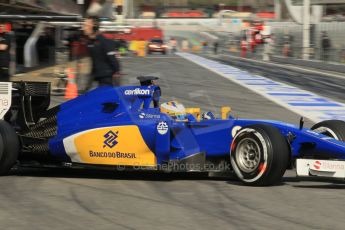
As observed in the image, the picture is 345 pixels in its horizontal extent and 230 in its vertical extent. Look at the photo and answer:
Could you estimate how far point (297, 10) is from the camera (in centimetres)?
5381

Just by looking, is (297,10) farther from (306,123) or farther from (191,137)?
(191,137)

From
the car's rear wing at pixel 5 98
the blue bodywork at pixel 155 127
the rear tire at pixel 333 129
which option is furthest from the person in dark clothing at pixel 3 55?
the rear tire at pixel 333 129

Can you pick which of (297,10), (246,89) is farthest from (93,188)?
(297,10)

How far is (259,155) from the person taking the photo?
6.12m

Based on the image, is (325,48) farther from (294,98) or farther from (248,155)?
(248,155)

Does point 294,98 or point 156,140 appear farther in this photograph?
point 294,98

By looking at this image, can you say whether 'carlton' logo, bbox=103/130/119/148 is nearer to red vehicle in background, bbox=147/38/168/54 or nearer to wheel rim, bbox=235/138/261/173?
wheel rim, bbox=235/138/261/173

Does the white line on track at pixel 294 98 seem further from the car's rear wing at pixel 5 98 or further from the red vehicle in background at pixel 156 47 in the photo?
the red vehicle in background at pixel 156 47

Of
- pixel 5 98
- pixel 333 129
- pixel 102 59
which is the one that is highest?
pixel 102 59

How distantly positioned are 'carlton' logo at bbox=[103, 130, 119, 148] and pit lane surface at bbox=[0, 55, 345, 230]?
0.37 meters

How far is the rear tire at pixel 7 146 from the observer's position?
6762 mm

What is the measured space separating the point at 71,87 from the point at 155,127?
954 centimetres

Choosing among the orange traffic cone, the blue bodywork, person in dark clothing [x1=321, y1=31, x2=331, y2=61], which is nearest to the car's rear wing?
the blue bodywork

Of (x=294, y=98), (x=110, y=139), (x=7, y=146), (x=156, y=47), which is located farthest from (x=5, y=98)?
(x=156, y=47)
